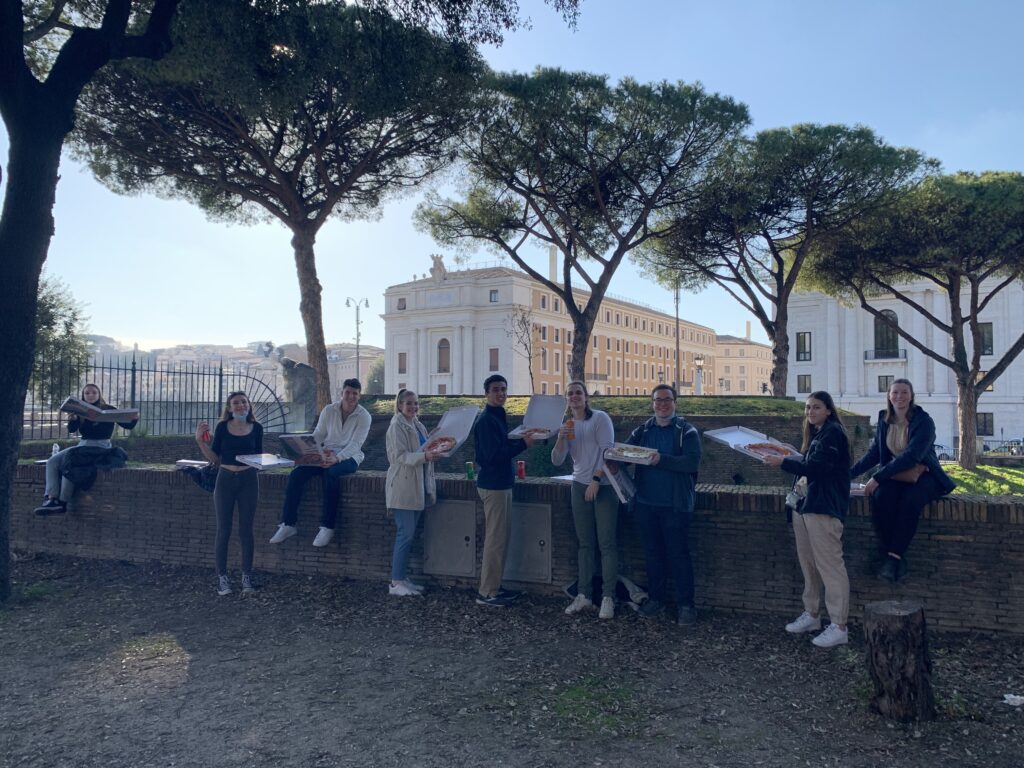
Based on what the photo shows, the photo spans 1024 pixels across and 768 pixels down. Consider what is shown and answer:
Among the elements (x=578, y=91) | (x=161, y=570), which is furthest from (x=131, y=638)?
(x=578, y=91)

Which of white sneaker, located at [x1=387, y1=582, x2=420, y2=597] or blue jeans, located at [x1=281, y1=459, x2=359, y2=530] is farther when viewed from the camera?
blue jeans, located at [x1=281, y1=459, x2=359, y2=530]

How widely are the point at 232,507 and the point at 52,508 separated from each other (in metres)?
2.59

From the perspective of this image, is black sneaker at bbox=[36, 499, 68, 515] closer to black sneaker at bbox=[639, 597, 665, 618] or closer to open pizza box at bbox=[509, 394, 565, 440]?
open pizza box at bbox=[509, 394, 565, 440]

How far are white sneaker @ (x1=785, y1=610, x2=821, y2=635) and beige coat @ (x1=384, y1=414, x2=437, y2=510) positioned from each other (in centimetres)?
295

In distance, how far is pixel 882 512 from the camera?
501 cm

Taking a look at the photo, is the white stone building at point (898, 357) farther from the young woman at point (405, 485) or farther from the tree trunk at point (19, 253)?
the tree trunk at point (19, 253)

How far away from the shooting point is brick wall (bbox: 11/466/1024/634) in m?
4.88

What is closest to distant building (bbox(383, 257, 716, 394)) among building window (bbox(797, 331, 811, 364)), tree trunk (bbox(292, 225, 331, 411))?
building window (bbox(797, 331, 811, 364))

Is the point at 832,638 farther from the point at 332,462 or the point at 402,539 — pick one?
the point at 332,462

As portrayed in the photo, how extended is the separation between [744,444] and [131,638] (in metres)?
4.54

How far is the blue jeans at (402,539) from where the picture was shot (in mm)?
6184

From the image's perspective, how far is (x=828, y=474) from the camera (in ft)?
15.9

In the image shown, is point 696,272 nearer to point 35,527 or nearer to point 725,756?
point 35,527

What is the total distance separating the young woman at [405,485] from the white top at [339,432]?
2.41ft
